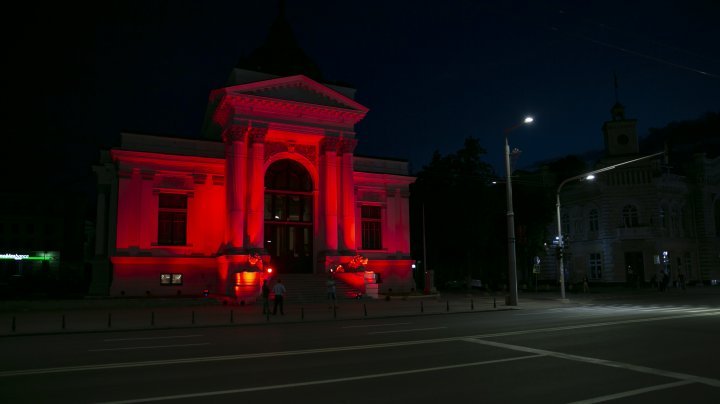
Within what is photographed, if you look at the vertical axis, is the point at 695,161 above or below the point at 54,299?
above

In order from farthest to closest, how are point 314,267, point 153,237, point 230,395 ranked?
point 314,267 → point 153,237 → point 230,395

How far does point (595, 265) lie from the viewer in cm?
5734

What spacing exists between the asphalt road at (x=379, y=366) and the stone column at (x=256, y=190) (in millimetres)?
18687

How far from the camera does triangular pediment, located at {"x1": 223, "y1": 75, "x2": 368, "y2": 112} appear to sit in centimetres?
3706

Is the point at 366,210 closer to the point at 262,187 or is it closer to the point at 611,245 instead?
the point at 262,187

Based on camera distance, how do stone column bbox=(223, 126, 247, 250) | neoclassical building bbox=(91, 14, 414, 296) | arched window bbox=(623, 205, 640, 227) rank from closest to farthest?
stone column bbox=(223, 126, 247, 250) < neoclassical building bbox=(91, 14, 414, 296) < arched window bbox=(623, 205, 640, 227)

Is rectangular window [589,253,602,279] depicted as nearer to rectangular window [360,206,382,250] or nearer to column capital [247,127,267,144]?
rectangular window [360,206,382,250]

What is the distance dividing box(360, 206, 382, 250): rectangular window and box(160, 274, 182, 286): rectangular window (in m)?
15.2

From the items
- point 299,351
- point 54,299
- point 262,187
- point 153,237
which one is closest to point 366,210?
point 262,187

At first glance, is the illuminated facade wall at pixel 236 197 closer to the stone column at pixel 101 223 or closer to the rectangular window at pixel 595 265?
the stone column at pixel 101 223

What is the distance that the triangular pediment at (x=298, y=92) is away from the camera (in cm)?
3706

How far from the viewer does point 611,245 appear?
55.5 metres

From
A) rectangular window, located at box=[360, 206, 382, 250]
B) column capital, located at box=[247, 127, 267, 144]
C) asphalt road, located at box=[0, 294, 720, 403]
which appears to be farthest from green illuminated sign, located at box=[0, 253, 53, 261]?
asphalt road, located at box=[0, 294, 720, 403]

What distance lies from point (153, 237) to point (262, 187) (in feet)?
28.1
